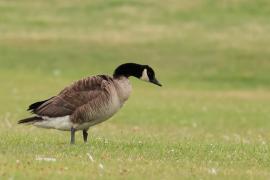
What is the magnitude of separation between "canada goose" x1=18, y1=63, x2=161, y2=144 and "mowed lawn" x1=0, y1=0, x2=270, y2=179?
0.42m

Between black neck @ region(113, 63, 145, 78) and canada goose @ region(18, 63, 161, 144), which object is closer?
canada goose @ region(18, 63, 161, 144)

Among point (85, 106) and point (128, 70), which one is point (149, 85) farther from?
point (85, 106)

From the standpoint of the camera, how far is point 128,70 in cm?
1452

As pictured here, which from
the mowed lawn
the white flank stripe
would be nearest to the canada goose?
the white flank stripe

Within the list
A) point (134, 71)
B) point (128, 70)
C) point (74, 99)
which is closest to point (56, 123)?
point (74, 99)

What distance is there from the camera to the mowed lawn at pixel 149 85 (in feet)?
39.1

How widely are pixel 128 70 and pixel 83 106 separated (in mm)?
1102

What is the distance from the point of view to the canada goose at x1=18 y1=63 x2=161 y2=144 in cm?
1386

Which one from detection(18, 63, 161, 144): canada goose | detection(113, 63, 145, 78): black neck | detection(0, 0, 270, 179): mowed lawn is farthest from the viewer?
detection(113, 63, 145, 78): black neck

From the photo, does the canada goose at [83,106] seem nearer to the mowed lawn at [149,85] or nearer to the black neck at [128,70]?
the black neck at [128,70]

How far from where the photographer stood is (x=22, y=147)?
13.5 metres

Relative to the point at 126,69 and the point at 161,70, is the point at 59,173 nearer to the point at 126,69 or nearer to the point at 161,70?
the point at 126,69

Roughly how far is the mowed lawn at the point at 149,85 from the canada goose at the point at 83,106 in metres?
0.42

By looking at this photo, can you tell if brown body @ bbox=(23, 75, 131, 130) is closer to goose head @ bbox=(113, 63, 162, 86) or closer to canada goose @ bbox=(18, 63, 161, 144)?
canada goose @ bbox=(18, 63, 161, 144)
